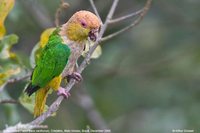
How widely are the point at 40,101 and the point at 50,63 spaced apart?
0.77 ft

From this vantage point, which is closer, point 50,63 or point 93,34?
point 93,34

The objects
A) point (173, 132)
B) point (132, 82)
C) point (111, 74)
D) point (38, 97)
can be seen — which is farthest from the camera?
point (132, 82)

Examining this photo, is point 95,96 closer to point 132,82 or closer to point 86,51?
point 132,82

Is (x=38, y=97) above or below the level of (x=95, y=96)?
above

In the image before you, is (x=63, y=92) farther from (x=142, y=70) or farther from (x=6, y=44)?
(x=142, y=70)

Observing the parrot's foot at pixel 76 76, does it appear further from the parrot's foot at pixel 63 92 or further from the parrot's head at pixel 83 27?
the parrot's head at pixel 83 27

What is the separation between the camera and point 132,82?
729cm

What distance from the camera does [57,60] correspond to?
4129 millimetres

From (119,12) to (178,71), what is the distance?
35.0 inches

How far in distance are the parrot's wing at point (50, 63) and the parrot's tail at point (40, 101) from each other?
8 cm

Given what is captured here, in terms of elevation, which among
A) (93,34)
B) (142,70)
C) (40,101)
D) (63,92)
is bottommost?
(142,70)

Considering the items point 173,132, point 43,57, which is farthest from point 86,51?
point 173,132

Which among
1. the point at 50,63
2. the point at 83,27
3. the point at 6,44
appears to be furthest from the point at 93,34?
the point at 6,44

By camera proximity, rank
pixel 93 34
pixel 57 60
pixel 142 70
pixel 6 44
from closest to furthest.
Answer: pixel 93 34 < pixel 57 60 < pixel 6 44 < pixel 142 70
